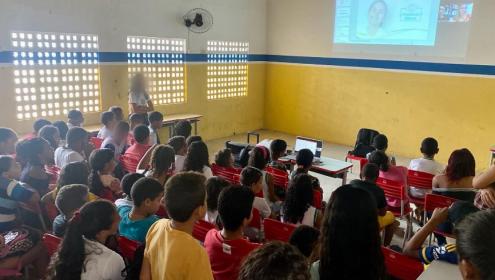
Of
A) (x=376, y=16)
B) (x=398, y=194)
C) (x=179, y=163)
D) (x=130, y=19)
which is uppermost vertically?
(x=376, y=16)

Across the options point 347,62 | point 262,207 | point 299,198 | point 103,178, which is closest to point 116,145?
point 103,178

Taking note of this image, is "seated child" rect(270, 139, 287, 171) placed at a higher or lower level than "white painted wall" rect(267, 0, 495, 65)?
lower

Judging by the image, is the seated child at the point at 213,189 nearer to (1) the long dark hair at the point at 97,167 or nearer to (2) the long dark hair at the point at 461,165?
(1) the long dark hair at the point at 97,167

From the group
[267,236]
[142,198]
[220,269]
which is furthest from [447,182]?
[142,198]

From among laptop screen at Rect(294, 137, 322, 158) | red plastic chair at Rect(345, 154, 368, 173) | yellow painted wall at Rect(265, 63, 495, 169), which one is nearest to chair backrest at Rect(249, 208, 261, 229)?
red plastic chair at Rect(345, 154, 368, 173)

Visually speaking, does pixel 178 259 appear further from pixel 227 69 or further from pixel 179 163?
pixel 227 69

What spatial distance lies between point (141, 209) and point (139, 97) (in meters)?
4.66

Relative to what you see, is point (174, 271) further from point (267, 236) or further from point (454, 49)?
point (454, 49)

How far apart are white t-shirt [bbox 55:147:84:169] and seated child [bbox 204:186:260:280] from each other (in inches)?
87.4

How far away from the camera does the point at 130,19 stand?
261 inches

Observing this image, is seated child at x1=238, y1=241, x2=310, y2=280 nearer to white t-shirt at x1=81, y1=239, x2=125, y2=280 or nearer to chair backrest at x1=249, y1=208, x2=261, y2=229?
white t-shirt at x1=81, y1=239, x2=125, y2=280

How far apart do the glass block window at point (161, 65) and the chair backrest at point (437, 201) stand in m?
5.25

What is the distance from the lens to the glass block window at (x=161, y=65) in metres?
6.91

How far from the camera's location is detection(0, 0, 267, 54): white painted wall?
548cm
